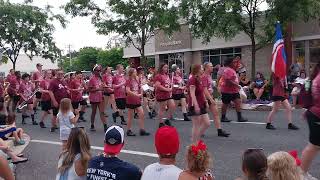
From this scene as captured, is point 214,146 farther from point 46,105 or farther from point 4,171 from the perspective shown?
point 46,105

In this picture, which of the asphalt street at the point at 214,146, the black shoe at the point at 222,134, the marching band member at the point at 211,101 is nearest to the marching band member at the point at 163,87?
the asphalt street at the point at 214,146

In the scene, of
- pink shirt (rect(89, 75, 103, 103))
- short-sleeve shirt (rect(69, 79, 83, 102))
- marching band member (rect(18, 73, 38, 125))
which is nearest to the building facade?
short-sleeve shirt (rect(69, 79, 83, 102))

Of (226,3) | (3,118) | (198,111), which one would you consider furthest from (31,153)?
(226,3)

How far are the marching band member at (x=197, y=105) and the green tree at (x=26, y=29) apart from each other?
949 inches

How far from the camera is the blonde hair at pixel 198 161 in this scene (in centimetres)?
396

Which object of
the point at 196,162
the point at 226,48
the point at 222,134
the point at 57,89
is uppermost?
the point at 226,48

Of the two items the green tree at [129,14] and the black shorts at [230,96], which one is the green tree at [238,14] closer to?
the green tree at [129,14]

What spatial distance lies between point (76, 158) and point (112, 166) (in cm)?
69

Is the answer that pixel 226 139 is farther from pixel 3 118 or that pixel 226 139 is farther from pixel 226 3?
pixel 226 3

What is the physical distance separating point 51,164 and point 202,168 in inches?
218

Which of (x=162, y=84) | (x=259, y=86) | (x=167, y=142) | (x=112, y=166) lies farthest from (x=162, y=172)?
(x=259, y=86)

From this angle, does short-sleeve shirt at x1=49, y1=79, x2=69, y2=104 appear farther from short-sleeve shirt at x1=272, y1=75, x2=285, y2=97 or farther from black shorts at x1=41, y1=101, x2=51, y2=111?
short-sleeve shirt at x1=272, y1=75, x2=285, y2=97

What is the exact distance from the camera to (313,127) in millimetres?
6117

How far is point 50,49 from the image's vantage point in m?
34.8
